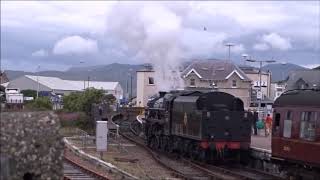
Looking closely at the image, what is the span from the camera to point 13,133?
9.02 meters

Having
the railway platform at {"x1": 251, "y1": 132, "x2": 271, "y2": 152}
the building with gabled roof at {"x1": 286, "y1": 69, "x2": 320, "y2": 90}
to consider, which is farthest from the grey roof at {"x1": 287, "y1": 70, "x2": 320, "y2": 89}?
the railway platform at {"x1": 251, "y1": 132, "x2": 271, "y2": 152}

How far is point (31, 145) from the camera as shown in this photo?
358 inches

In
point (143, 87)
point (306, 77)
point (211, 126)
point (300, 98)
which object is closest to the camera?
point (300, 98)

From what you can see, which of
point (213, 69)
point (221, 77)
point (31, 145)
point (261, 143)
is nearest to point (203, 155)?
point (261, 143)

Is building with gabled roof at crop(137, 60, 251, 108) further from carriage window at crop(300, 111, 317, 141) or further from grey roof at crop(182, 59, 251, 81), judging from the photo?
carriage window at crop(300, 111, 317, 141)

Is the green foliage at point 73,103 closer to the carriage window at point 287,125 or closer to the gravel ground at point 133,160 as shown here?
the gravel ground at point 133,160

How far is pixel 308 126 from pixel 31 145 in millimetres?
10536

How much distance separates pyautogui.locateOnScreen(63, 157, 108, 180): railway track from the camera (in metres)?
18.3

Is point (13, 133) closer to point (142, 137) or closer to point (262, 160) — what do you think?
point (262, 160)

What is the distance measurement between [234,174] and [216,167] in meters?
2.23

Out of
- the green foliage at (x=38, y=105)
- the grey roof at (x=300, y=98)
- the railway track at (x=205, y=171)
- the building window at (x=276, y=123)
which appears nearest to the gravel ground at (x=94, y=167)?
the railway track at (x=205, y=171)

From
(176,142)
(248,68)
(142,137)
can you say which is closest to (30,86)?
(248,68)

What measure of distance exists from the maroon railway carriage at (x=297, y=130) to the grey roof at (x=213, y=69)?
52.7 metres

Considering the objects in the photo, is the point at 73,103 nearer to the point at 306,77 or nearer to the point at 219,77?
the point at 306,77
